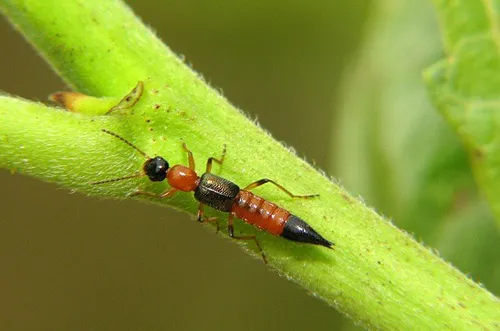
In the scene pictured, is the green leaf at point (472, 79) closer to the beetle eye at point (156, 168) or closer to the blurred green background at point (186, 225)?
the beetle eye at point (156, 168)

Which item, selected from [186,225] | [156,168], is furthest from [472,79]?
[186,225]

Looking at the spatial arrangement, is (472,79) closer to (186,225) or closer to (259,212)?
(259,212)

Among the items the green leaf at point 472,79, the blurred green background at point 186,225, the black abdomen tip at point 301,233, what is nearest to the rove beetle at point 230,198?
the black abdomen tip at point 301,233

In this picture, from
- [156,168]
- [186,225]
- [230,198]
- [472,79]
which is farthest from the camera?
[186,225]

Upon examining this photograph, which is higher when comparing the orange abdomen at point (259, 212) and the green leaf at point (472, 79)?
the green leaf at point (472, 79)

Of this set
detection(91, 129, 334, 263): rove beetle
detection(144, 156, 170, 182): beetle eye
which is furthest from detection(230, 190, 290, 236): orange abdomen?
detection(144, 156, 170, 182): beetle eye

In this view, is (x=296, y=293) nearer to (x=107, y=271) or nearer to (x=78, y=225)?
(x=107, y=271)

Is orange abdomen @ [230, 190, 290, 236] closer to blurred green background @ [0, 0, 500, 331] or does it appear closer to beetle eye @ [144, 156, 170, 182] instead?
beetle eye @ [144, 156, 170, 182]
